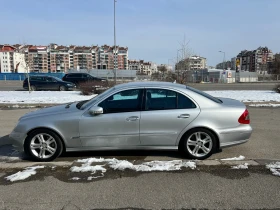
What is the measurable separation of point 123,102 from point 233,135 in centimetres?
214

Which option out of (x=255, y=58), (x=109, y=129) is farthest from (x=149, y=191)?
(x=255, y=58)

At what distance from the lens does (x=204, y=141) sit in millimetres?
4605

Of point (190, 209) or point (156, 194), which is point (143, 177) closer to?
point (156, 194)

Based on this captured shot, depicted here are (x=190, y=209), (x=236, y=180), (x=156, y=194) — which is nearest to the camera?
(x=190, y=209)

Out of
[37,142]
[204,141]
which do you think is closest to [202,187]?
[204,141]

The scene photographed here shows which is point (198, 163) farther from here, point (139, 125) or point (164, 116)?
point (139, 125)

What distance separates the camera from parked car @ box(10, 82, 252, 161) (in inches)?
178

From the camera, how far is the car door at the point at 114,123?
4488 millimetres

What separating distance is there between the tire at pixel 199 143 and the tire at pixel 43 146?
2.34 m

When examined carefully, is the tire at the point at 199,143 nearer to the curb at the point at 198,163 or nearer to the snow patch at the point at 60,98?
the curb at the point at 198,163

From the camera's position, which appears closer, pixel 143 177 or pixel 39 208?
pixel 39 208

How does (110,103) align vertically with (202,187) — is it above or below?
above

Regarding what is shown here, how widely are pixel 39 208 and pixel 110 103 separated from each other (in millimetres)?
2134

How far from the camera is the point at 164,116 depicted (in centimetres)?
452
